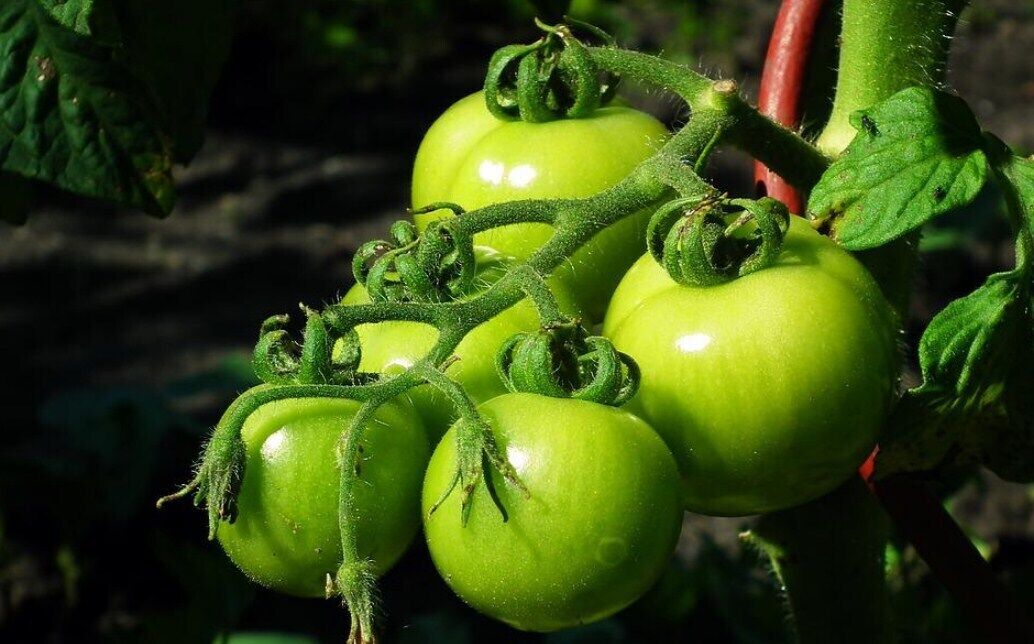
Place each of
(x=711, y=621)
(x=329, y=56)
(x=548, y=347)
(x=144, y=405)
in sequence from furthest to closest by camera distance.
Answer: (x=329, y=56) → (x=144, y=405) → (x=711, y=621) → (x=548, y=347)

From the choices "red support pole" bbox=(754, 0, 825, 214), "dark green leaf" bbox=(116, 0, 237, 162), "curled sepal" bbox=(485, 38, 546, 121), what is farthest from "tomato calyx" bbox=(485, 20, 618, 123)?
"dark green leaf" bbox=(116, 0, 237, 162)

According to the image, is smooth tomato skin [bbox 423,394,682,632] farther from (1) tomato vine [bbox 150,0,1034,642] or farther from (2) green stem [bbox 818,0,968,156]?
(2) green stem [bbox 818,0,968,156]

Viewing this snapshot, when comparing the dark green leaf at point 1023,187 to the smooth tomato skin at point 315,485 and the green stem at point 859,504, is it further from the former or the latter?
the smooth tomato skin at point 315,485

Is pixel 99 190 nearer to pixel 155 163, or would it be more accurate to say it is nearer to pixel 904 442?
pixel 155 163

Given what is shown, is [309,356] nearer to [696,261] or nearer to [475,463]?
[475,463]

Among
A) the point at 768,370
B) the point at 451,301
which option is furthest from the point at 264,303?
the point at 768,370

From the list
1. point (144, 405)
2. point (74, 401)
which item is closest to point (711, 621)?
point (144, 405)

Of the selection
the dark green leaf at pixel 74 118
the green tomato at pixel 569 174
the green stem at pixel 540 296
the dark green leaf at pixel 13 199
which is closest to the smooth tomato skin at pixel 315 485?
the green stem at pixel 540 296
